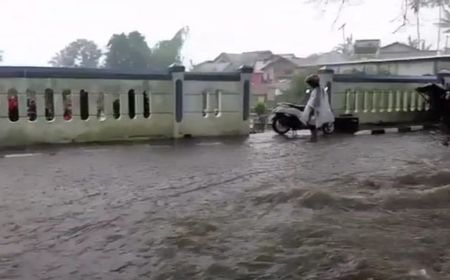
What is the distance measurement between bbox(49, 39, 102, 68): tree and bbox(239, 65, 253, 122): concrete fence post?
2589mm

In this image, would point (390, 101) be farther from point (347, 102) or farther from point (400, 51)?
point (400, 51)

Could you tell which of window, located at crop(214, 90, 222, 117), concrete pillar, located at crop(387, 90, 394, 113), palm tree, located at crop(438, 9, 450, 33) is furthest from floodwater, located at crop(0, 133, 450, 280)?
palm tree, located at crop(438, 9, 450, 33)

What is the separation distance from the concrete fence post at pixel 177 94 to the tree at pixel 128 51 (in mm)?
554

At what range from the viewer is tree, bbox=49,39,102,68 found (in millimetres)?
10422

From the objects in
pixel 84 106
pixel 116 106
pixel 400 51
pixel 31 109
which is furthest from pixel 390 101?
pixel 31 109

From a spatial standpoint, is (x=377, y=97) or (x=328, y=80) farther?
(x=377, y=97)

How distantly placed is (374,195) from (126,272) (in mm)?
2762

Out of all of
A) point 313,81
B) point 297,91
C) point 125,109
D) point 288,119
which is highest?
point 313,81

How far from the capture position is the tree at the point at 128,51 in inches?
406

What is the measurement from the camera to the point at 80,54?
1111 centimetres

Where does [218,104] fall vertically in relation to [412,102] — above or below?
above

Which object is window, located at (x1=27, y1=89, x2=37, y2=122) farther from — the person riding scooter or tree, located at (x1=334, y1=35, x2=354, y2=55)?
tree, located at (x1=334, y1=35, x2=354, y2=55)

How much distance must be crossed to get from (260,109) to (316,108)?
177 cm

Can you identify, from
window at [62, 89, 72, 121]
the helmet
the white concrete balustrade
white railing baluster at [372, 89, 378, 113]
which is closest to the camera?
window at [62, 89, 72, 121]
